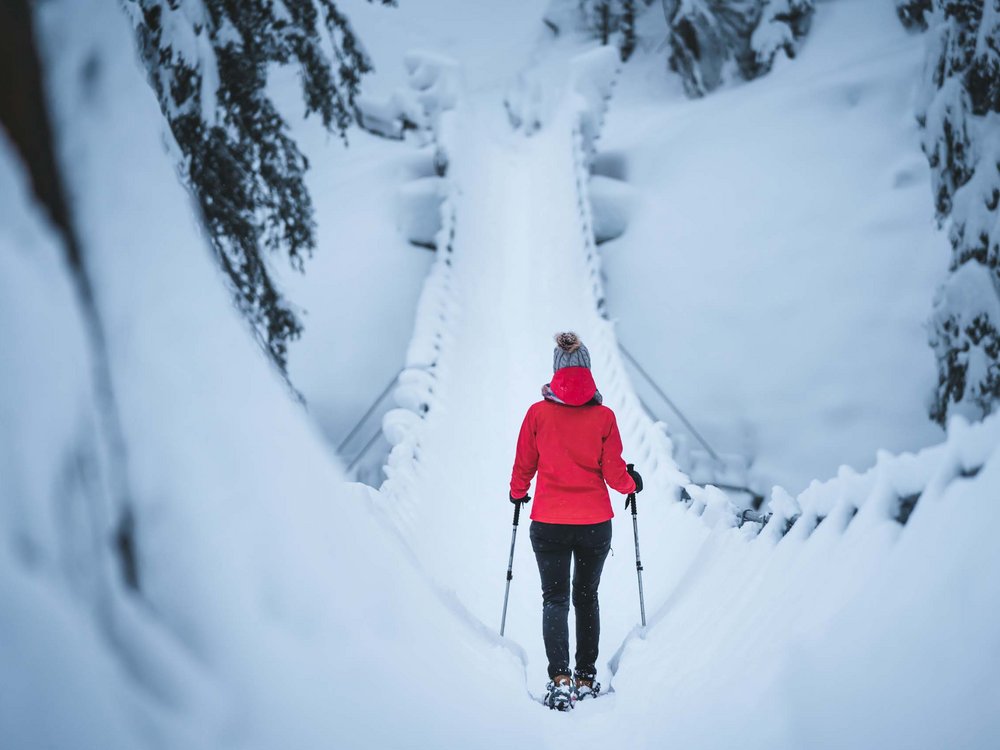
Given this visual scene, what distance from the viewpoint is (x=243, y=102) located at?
160 inches

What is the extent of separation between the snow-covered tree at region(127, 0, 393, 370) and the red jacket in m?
1.87

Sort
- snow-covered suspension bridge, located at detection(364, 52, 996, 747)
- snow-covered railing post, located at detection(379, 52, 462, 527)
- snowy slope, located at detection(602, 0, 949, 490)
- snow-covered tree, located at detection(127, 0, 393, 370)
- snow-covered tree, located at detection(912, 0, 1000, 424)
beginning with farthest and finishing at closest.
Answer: snowy slope, located at detection(602, 0, 949, 490)
snow-covered tree, located at detection(912, 0, 1000, 424)
snow-covered railing post, located at detection(379, 52, 462, 527)
snow-covered tree, located at detection(127, 0, 393, 370)
snow-covered suspension bridge, located at detection(364, 52, 996, 747)

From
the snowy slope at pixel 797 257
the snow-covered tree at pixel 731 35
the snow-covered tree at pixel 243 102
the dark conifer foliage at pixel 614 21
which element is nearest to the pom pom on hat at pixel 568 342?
the snow-covered tree at pixel 243 102

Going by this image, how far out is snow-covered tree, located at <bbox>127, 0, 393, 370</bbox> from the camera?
126 inches

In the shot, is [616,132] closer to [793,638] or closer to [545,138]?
[545,138]

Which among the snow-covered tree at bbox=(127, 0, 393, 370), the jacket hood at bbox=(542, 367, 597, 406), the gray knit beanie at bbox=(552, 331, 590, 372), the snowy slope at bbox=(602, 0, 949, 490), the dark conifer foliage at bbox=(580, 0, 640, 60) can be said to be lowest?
the snowy slope at bbox=(602, 0, 949, 490)

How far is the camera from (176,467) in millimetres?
661

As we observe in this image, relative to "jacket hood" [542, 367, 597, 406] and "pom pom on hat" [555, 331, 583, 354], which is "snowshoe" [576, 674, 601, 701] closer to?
"jacket hood" [542, 367, 597, 406]

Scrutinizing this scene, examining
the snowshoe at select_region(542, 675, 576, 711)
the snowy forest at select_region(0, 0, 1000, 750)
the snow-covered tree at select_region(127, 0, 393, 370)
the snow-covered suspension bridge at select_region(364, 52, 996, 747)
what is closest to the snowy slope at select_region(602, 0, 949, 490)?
the snowy forest at select_region(0, 0, 1000, 750)

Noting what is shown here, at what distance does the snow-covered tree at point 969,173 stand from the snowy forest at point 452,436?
25 millimetres

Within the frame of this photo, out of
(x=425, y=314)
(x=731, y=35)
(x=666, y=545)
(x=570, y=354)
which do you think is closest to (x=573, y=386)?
(x=570, y=354)

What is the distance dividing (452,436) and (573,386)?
9.57ft

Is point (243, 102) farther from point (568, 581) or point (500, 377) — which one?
point (568, 581)

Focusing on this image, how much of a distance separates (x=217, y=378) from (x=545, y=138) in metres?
14.3
